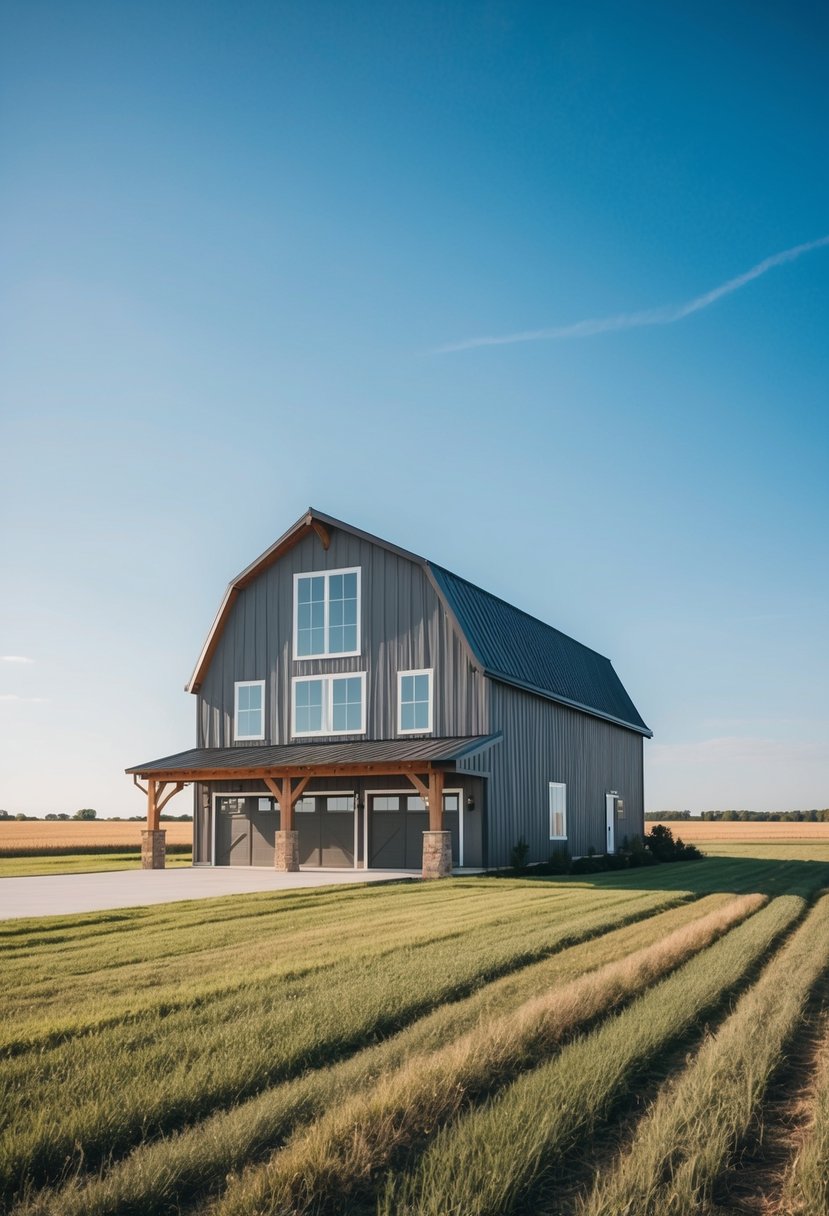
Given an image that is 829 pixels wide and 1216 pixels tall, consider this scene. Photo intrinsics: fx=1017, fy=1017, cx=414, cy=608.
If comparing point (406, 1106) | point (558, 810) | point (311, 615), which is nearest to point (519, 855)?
point (558, 810)

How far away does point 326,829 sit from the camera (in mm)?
27125

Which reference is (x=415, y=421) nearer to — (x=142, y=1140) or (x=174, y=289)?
(x=174, y=289)

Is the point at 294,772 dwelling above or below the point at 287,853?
above

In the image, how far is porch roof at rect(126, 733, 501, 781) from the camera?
75.1ft

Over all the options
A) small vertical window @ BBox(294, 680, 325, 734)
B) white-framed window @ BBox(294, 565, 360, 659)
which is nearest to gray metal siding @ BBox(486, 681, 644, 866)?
white-framed window @ BBox(294, 565, 360, 659)

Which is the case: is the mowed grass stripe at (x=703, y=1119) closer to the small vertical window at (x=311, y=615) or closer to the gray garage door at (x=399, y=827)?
the gray garage door at (x=399, y=827)

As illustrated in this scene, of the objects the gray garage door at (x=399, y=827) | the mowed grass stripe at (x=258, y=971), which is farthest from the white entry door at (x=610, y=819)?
the mowed grass stripe at (x=258, y=971)

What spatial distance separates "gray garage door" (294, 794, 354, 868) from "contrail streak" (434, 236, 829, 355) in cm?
1200

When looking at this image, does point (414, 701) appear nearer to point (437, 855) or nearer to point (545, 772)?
point (437, 855)

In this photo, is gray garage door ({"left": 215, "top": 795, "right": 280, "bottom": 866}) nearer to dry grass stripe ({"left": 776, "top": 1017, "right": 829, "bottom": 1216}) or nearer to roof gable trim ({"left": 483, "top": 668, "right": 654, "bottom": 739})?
roof gable trim ({"left": 483, "top": 668, "right": 654, "bottom": 739})

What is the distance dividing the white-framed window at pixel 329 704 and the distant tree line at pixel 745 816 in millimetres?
61608

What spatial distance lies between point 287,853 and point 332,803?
9.19 ft

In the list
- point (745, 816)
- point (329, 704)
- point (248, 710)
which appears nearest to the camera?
point (329, 704)

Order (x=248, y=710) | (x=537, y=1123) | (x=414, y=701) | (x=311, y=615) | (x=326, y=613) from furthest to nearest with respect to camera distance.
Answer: (x=248, y=710) → (x=311, y=615) → (x=326, y=613) → (x=414, y=701) → (x=537, y=1123)
